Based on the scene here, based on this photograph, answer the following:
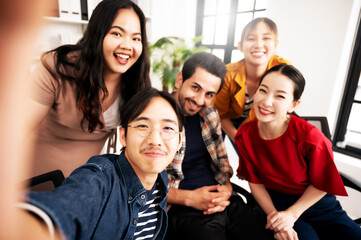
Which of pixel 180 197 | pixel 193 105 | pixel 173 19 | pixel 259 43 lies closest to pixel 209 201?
pixel 180 197

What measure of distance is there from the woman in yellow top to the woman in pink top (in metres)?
0.66

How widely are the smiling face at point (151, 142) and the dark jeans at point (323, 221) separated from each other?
801 mm

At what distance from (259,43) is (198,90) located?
1.73 feet

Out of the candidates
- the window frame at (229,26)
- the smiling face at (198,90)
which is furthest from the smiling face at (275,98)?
the window frame at (229,26)

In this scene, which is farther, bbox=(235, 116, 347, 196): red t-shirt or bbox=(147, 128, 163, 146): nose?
bbox=(235, 116, 347, 196): red t-shirt

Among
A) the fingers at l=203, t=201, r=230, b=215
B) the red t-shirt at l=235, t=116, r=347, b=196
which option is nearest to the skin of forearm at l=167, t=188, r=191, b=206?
the fingers at l=203, t=201, r=230, b=215

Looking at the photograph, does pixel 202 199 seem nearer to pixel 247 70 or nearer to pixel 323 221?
pixel 323 221

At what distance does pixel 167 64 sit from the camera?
3.97m

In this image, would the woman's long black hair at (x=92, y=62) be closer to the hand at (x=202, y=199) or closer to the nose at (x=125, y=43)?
the nose at (x=125, y=43)

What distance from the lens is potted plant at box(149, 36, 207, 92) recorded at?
151 inches

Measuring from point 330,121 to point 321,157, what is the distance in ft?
4.97

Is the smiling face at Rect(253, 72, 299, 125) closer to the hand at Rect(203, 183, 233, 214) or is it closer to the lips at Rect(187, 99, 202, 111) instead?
the lips at Rect(187, 99, 202, 111)

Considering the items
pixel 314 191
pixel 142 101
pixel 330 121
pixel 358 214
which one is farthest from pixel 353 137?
pixel 142 101

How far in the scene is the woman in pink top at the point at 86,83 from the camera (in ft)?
3.86
